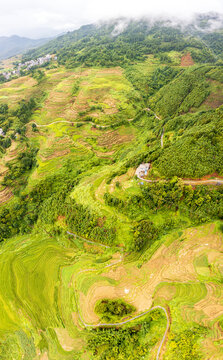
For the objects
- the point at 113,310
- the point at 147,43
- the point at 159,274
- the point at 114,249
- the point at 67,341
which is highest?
the point at 147,43

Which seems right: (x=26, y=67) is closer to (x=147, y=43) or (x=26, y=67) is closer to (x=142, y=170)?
(x=147, y=43)

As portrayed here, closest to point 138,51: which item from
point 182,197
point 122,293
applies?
point 182,197

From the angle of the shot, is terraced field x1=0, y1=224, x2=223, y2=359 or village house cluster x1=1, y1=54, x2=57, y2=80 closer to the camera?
terraced field x1=0, y1=224, x2=223, y2=359

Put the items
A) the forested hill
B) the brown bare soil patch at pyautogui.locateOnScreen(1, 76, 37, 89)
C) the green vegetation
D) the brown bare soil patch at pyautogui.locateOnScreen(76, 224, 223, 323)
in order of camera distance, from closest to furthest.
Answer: the green vegetation
the brown bare soil patch at pyautogui.locateOnScreen(76, 224, 223, 323)
the brown bare soil patch at pyautogui.locateOnScreen(1, 76, 37, 89)
the forested hill

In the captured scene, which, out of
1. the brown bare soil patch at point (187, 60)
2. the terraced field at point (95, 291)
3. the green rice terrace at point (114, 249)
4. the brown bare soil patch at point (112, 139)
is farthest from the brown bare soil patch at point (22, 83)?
the terraced field at point (95, 291)

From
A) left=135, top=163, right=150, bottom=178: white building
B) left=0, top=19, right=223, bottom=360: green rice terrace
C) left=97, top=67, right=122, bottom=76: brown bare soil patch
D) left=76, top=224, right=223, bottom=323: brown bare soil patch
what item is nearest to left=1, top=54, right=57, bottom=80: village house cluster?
left=97, top=67, right=122, bottom=76: brown bare soil patch

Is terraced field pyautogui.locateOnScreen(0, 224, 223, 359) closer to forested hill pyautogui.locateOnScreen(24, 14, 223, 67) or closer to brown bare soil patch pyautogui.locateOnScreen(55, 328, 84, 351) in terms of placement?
brown bare soil patch pyautogui.locateOnScreen(55, 328, 84, 351)

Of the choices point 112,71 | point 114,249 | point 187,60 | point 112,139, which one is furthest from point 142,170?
point 187,60
